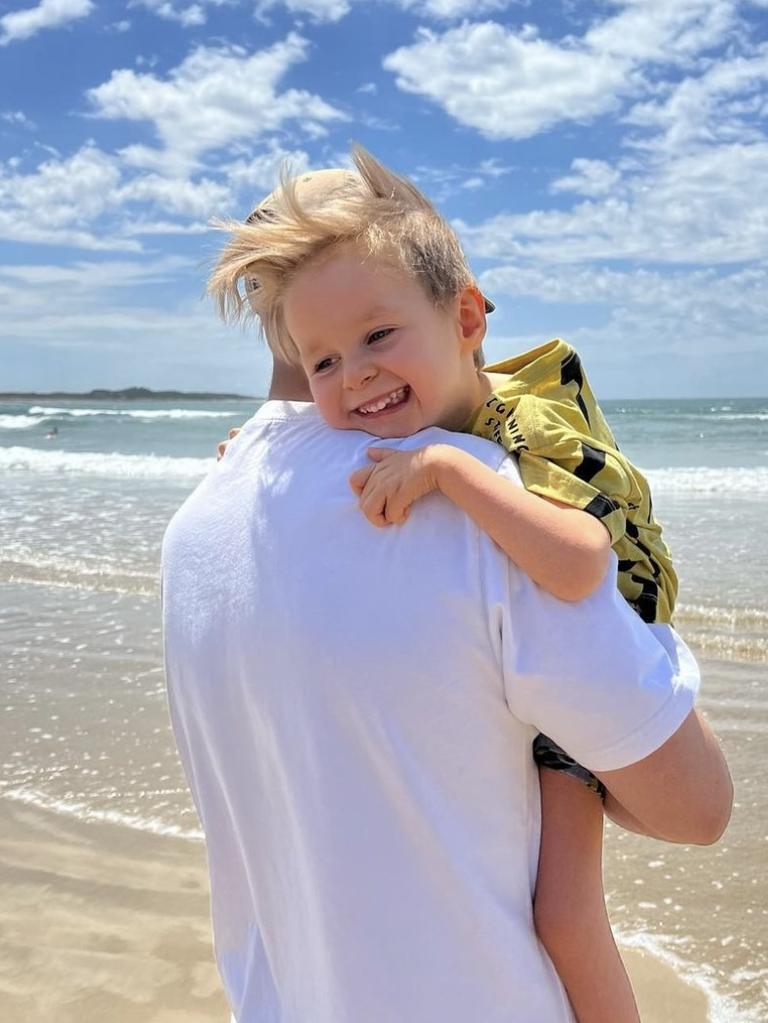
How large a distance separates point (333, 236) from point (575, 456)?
1.33 ft

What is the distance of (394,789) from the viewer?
3.44 feet

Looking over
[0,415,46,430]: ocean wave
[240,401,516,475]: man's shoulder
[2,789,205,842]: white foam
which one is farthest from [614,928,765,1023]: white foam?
[0,415,46,430]: ocean wave

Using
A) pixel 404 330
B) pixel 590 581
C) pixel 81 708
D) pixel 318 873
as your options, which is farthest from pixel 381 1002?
pixel 81 708

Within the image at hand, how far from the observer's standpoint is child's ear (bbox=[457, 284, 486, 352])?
4.70 ft

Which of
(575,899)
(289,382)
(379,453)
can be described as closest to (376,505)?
(379,453)

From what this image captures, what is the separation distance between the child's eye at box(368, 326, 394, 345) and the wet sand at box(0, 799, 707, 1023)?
86.3 inches

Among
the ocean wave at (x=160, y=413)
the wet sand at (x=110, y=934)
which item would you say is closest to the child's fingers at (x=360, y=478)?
the wet sand at (x=110, y=934)

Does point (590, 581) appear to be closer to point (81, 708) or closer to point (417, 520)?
point (417, 520)

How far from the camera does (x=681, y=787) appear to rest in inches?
→ 41.9

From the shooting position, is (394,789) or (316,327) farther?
(316,327)

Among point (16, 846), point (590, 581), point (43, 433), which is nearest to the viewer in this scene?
point (590, 581)

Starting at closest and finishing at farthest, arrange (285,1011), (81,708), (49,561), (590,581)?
(590,581) → (285,1011) → (81,708) → (49,561)

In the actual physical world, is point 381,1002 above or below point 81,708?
above

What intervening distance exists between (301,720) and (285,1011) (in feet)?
1.44
